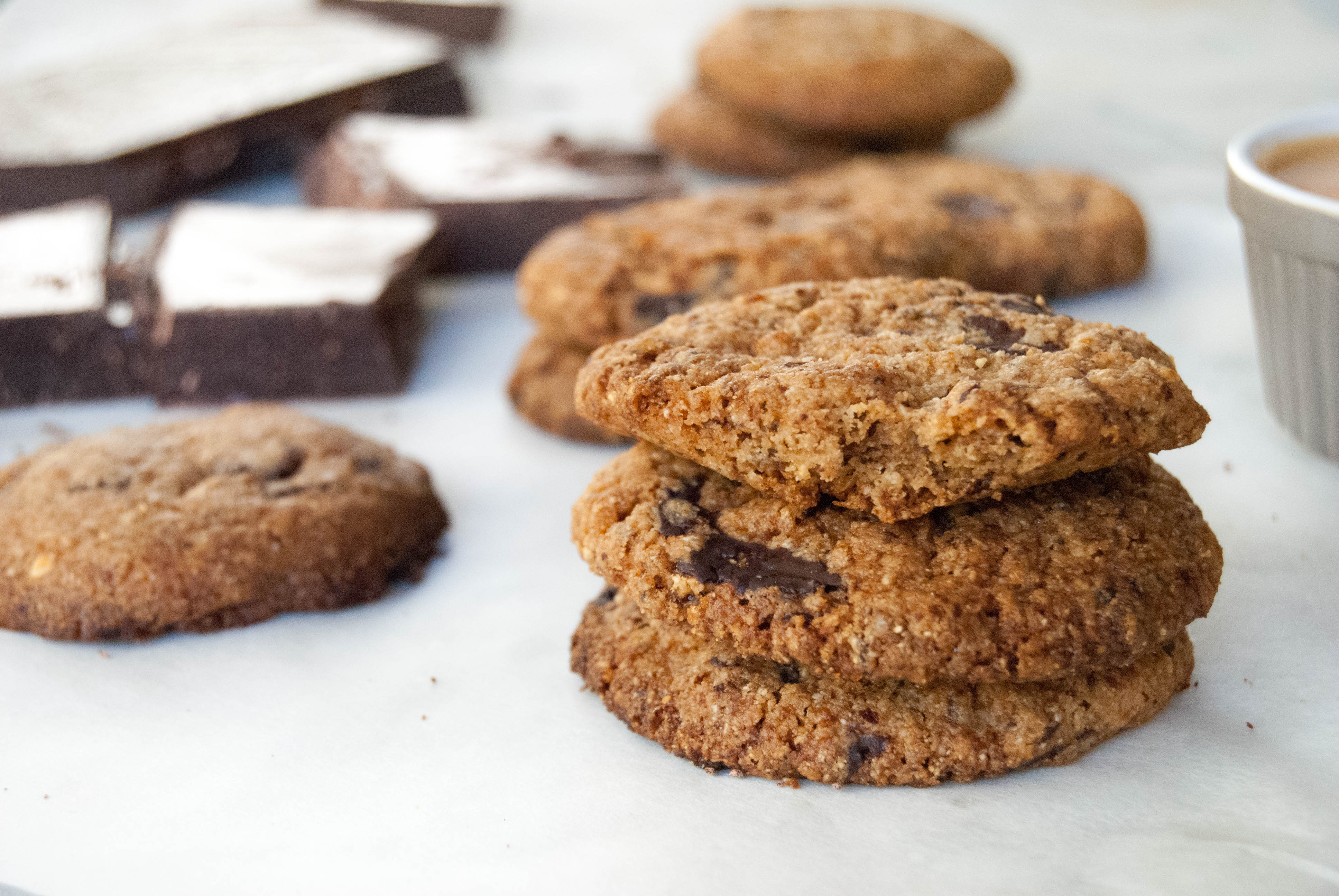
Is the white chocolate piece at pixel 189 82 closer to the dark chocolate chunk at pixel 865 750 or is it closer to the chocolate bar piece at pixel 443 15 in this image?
the chocolate bar piece at pixel 443 15

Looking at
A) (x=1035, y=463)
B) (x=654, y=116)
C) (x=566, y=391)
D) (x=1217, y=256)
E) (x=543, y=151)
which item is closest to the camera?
(x=1035, y=463)

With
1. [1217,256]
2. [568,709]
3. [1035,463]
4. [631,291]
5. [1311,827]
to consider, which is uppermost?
[1035,463]

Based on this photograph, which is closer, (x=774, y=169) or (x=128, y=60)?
(x=774, y=169)

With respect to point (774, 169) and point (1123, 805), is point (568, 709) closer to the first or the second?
point (1123, 805)

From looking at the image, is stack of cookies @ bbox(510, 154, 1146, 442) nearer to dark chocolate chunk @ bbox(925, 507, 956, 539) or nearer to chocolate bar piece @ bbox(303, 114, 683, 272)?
chocolate bar piece @ bbox(303, 114, 683, 272)

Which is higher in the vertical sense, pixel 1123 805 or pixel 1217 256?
pixel 1123 805

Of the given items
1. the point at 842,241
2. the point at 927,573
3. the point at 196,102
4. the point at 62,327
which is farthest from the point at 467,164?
the point at 927,573

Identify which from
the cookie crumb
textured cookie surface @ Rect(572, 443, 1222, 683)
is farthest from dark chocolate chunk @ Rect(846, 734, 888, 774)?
the cookie crumb

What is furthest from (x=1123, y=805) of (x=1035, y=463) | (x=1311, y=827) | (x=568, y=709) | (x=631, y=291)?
(x=631, y=291)
